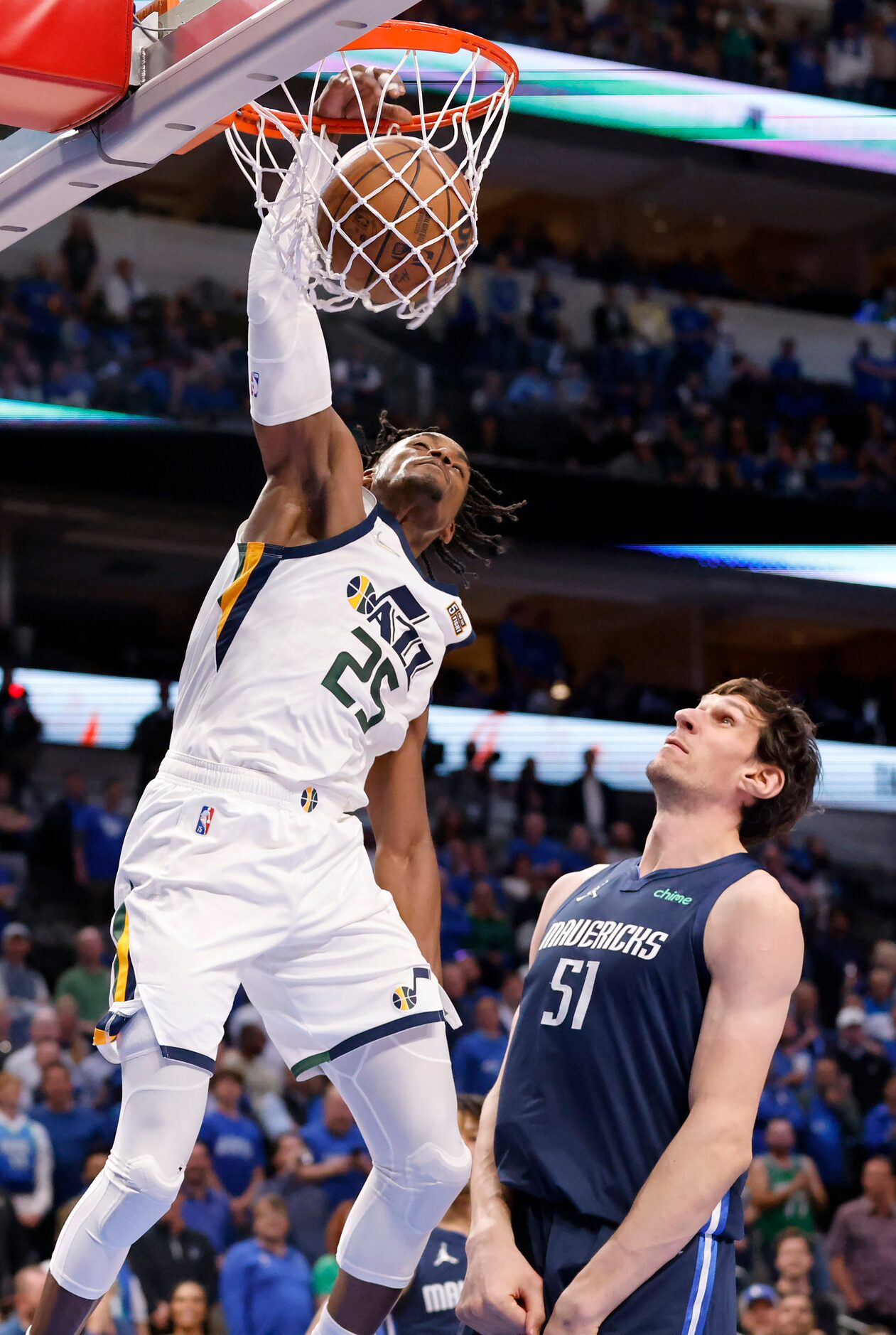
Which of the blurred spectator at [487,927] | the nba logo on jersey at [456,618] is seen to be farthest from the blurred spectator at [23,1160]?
the nba logo on jersey at [456,618]

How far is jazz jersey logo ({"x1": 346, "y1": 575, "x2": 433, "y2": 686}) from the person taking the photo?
4.09 metres

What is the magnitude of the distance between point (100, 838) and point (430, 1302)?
27.4 feet

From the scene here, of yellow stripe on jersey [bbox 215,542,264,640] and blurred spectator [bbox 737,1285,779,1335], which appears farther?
blurred spectator [bbox 737,1285,779,1335]

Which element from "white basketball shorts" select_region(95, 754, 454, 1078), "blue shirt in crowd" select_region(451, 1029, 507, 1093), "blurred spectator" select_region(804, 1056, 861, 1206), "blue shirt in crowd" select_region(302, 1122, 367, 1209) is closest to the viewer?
"white basketball shorts" select_region(95, 754, 454, 1078)

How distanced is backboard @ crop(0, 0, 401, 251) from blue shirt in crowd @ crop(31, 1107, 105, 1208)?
21.1 ft

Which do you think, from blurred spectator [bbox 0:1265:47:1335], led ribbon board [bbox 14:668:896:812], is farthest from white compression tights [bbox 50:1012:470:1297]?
led ribbon board [bbox 14:668:896:812]

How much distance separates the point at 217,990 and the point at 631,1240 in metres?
1.15

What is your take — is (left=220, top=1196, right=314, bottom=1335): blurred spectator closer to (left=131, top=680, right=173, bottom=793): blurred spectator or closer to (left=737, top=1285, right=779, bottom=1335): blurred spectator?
(left=737, top=1285, right=779, bottom=1335): blurred spectator

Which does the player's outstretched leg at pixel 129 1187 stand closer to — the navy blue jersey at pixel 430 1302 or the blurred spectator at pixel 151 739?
the navy blue jersey at pixel 430 1302

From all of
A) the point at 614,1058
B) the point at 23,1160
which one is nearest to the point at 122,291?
the point at 23,1160

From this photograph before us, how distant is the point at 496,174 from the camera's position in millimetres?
22062

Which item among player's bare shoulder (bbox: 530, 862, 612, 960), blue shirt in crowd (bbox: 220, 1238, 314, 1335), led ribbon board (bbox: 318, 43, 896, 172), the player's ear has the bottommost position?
blue shirt in crowd (bbox: 220, 1238, 314, 1335)

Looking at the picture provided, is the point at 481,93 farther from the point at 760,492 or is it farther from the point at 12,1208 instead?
the point at 760,492

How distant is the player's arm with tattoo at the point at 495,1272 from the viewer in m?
3.23
